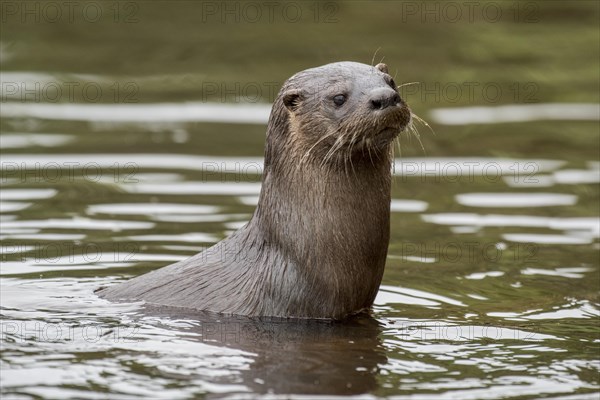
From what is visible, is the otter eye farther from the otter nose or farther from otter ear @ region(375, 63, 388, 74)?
otter ear @ region(375, 63, 388, 74)

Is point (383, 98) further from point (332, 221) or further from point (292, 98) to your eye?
point (332, 221)

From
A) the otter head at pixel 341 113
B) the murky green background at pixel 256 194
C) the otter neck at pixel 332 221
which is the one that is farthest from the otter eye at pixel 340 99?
the murky green background at pixel 256 194

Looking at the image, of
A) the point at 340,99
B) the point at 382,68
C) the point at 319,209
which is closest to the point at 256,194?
the point at 382,68

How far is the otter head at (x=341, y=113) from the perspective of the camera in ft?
27.5

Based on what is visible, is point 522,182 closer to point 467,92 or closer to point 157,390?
point 467,92

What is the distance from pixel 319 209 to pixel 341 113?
64 centimetres

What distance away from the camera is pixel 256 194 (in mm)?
12742

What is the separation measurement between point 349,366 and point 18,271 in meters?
3.30

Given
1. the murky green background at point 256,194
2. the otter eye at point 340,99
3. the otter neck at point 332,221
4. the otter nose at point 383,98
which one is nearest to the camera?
the murky green background at point 256,194

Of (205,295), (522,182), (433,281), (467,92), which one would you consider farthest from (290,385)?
(467,92)

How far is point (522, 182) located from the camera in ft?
43.5

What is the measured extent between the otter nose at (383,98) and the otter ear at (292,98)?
1.75 feet

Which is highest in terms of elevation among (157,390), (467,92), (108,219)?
(467,92)

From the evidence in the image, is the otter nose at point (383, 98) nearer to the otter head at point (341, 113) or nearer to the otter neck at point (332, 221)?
the otter head at point (341, 113)
